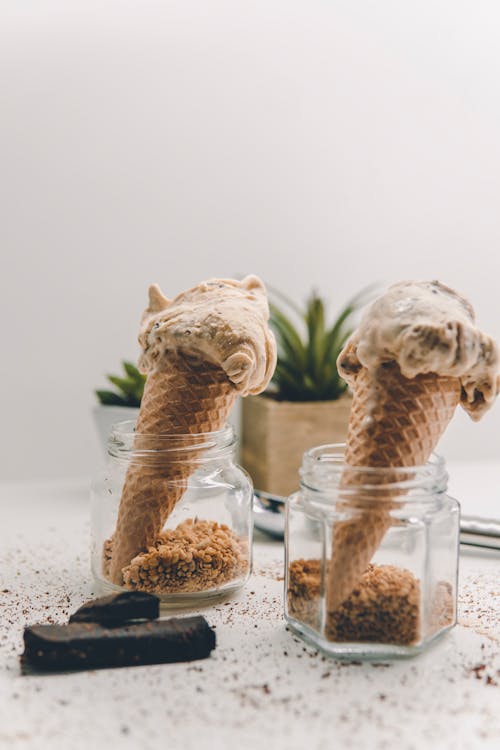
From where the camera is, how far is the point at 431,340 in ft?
3.10

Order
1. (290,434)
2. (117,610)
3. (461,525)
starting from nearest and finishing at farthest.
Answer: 1. (117,610)
2. (461,525)
3. (290,434)

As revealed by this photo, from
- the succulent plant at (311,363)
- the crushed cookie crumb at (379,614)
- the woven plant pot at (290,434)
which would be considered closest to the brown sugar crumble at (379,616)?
the crushed cookie crumb at (379,614)

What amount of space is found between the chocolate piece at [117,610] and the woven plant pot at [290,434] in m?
0.82

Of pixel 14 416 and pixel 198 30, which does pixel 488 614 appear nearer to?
pixel 14 416

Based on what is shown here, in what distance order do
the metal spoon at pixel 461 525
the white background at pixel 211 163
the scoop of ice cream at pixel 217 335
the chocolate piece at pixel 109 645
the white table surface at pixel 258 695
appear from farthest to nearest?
the white background at pixel 211 163
the metal spoon at pixel 461 525
the scoop of ice cream at pixel 217 335
the chocolate piece at pixel 109 645
the white table surface at pixel 258 695

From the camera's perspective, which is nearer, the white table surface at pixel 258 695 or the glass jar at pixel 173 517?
the white table surface at pixel 258 695

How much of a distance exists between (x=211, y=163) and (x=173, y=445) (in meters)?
1.29

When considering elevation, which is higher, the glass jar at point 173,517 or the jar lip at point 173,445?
the jar lip at point 173,445

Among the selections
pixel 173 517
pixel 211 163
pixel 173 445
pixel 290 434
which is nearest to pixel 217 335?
pixel 173 445

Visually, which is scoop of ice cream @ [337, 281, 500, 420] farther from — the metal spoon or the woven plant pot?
the woven plant pot

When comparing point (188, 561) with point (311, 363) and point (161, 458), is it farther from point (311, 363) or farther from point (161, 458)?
point (311, 363)

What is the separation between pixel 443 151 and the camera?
7.99 ft

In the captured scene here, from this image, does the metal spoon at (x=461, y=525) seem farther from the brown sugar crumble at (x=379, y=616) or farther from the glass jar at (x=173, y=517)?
the brown sugar crumble at (x=379, y=616)

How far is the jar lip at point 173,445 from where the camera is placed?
1153 millimetres
